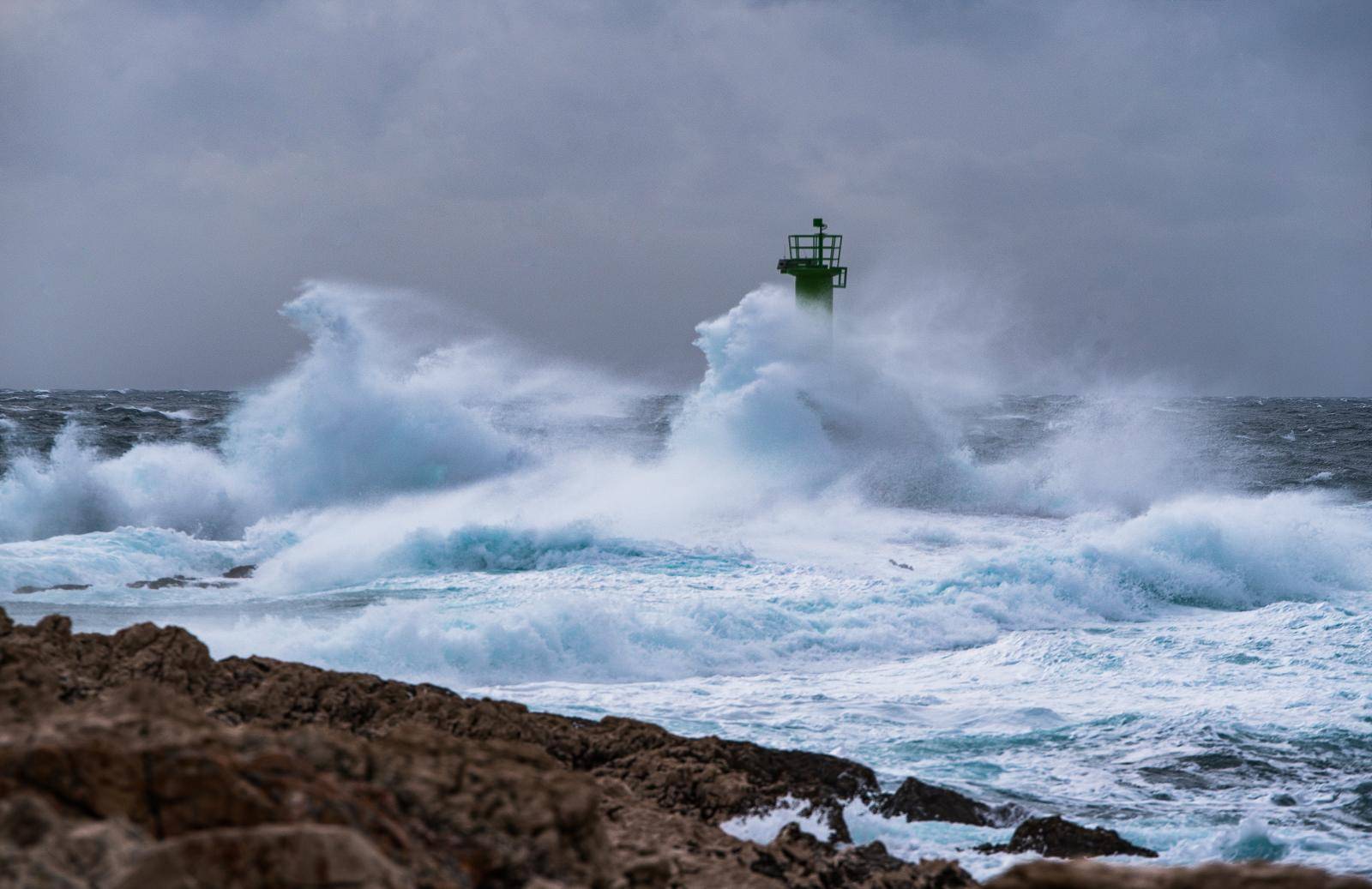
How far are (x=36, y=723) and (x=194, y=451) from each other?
19347mm

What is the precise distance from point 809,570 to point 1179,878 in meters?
12.0

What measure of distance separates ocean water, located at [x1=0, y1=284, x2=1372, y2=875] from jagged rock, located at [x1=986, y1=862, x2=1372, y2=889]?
2986mm

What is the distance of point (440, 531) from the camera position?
15.4m

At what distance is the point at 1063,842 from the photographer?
5898mm

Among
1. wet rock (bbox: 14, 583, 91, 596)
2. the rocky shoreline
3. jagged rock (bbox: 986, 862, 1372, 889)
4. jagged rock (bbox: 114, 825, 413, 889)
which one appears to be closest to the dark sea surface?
wet rock (bbox: 14, 583, 91, 596)

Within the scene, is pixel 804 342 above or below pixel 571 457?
above

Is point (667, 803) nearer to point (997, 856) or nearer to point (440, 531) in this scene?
point (997, 856)

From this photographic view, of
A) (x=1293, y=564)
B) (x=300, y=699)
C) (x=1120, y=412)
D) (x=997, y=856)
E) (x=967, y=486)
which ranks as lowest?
(x=997, y=856)

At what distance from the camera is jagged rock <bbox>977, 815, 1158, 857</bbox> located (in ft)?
19.1

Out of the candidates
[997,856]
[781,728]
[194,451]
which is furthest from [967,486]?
[997,856]

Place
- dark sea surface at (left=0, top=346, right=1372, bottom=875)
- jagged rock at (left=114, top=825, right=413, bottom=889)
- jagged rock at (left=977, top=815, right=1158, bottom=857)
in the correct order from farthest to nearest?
dark sea surface at (left=0, top=346, right=1372, bottom=875) < jagged rock at (left=977, top=815, right=1158, bottom=857) < jagged rock at (left=114, top=825, right=413, bottom=889)

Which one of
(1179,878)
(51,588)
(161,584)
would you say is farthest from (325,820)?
(161,584)

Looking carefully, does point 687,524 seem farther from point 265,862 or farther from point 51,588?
point 265,862

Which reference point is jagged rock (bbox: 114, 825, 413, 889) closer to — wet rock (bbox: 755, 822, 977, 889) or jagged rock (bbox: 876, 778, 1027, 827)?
wet rock (bbox: 755, 822, 977, 889)
